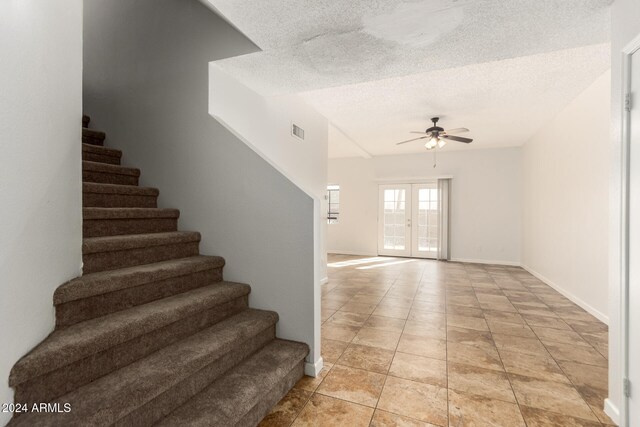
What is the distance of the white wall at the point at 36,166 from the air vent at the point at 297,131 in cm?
252

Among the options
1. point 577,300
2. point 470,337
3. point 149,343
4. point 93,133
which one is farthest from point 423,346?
point 93,133

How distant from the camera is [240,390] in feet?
5.39

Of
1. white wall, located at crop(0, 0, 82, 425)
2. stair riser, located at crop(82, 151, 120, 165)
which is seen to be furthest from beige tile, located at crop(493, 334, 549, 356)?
stair riser, located at crop(82, 151, 120, 165)

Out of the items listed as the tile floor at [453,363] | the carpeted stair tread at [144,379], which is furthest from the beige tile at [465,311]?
the carpeted stair tread at [144,379]

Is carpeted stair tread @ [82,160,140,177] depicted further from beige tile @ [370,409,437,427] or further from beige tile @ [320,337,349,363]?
beige tile @ [370,409,437,427]

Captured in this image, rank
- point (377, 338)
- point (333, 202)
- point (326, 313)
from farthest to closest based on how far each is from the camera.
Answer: point (333, 202) → point (326, 313) → point (377, 338)

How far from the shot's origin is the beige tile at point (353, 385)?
6.43 feet

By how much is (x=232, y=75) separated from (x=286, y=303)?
219 centimetres

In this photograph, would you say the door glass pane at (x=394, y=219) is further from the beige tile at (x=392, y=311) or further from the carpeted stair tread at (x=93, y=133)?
the carpeted stair tread at (x=93, y=133)

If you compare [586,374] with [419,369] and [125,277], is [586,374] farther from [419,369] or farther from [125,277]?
[125,277]

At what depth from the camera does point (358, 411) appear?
5.99 feet

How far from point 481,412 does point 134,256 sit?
2.48 m

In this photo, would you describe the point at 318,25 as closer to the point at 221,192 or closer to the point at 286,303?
the point at 221,192

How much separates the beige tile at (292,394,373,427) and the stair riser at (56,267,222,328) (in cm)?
116
